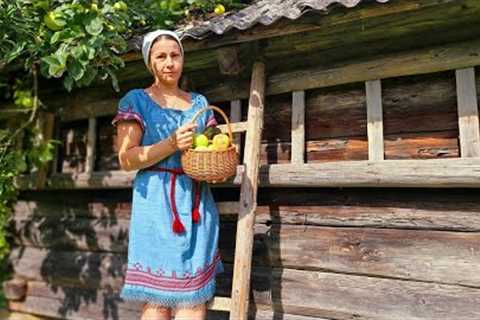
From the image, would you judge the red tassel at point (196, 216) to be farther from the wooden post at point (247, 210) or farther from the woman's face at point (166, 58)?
the woman's face at point (166, 58)

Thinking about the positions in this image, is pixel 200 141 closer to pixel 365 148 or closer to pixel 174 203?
pixel 174 203

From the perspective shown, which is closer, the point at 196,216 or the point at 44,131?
the point at 196,216

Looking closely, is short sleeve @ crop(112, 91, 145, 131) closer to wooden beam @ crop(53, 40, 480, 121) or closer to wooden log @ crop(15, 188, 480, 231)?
wooden log @ crop(15, 188, 480, 231)

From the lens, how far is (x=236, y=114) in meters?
2.96

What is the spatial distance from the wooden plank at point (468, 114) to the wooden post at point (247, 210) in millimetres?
1035

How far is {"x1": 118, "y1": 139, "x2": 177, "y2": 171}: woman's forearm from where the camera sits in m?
2.18

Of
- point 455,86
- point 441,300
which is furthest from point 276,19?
point 441,300

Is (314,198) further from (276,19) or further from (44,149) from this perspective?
(44,149)

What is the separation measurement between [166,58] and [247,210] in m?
0.91

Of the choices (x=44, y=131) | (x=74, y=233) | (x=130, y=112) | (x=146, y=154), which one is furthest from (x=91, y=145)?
(x=146, y=154)

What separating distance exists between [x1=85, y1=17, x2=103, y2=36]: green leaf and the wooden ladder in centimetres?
85

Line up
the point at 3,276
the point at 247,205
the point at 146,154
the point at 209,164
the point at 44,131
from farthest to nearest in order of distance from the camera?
the point at 3,276 < the point at 44,131 < the point at 247,205 < the point at 146,154 < the point at 209,164

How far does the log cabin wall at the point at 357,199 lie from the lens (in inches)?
89.7

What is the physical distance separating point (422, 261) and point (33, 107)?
122 inches
